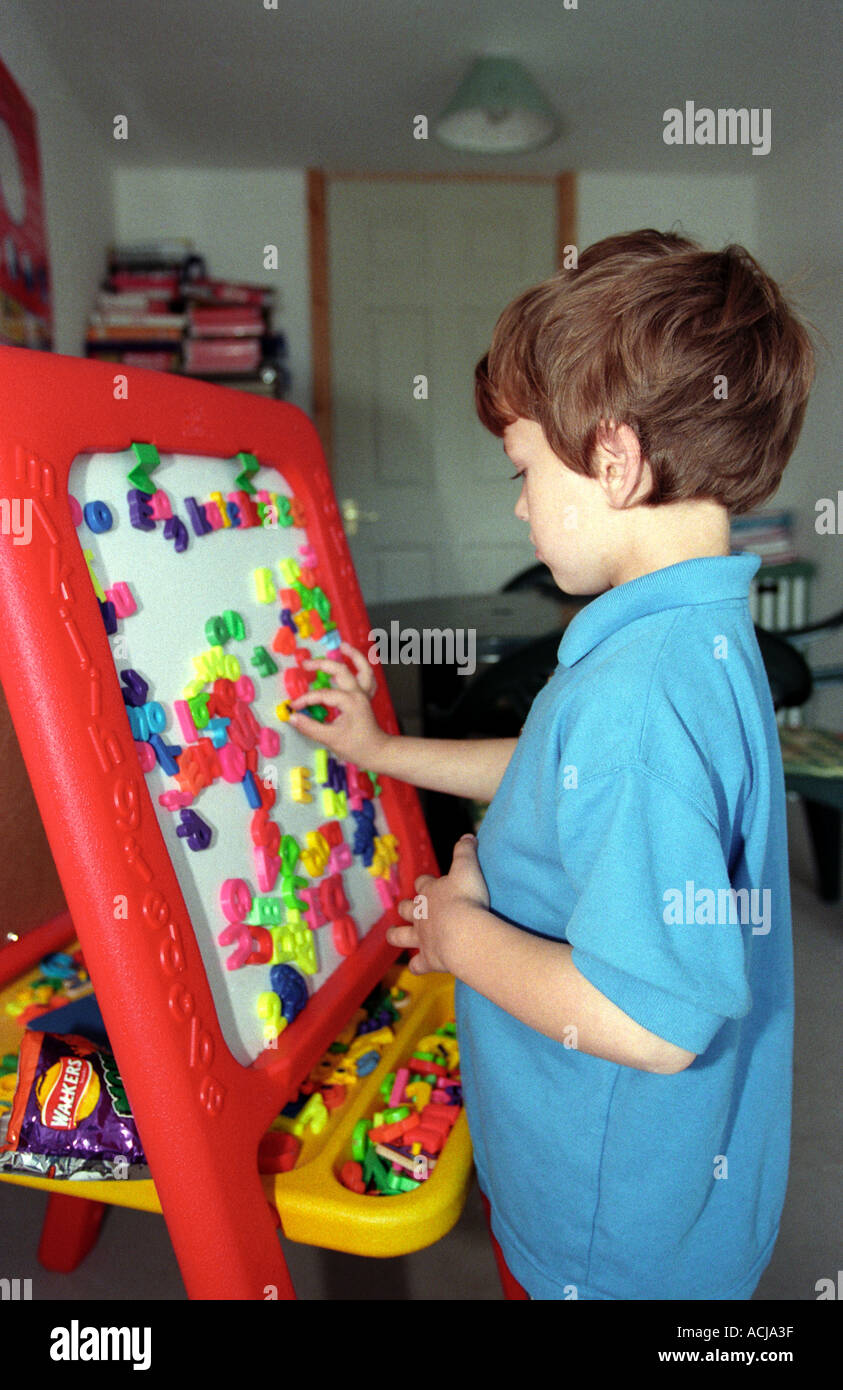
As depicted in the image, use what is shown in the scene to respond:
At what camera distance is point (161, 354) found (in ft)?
9.87

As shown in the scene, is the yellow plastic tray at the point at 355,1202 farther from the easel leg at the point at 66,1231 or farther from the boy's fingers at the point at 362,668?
the easel leg at the point at 66,1231

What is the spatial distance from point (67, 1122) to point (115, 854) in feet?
1.00

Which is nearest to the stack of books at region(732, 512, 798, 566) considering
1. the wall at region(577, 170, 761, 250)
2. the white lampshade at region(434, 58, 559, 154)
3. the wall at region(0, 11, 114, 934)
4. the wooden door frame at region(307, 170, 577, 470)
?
the wall at region(577, 170, 761, 250)

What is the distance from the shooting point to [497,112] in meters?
2.40

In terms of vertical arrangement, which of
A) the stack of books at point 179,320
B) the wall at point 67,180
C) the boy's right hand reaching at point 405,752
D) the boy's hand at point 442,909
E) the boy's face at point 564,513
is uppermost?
the wall at point 67,180

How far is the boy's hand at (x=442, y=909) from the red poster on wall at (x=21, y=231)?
1798mm

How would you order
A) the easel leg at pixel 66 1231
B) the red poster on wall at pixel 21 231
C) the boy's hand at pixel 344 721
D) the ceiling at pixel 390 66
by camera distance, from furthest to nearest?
the ceiling at pixel 390 66 < the red poster on wall at pixel 21 231 < the easel leg at pixel 66 1231 < the boy's hand at pixel 344 721

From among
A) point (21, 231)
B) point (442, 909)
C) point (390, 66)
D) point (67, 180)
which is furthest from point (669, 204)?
point (442, 909)

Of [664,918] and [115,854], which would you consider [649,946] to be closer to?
[664,918]

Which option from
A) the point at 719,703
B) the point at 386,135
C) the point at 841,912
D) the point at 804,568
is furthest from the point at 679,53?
the point at 719,703

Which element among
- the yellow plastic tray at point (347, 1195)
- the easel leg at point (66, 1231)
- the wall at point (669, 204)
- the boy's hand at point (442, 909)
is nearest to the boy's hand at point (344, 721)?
the boy's hand at point (442, 909)

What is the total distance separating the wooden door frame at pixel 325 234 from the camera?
341cm

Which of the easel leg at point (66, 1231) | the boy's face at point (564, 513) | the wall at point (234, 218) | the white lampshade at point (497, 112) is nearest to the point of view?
the boy's face at point (564, 513)
